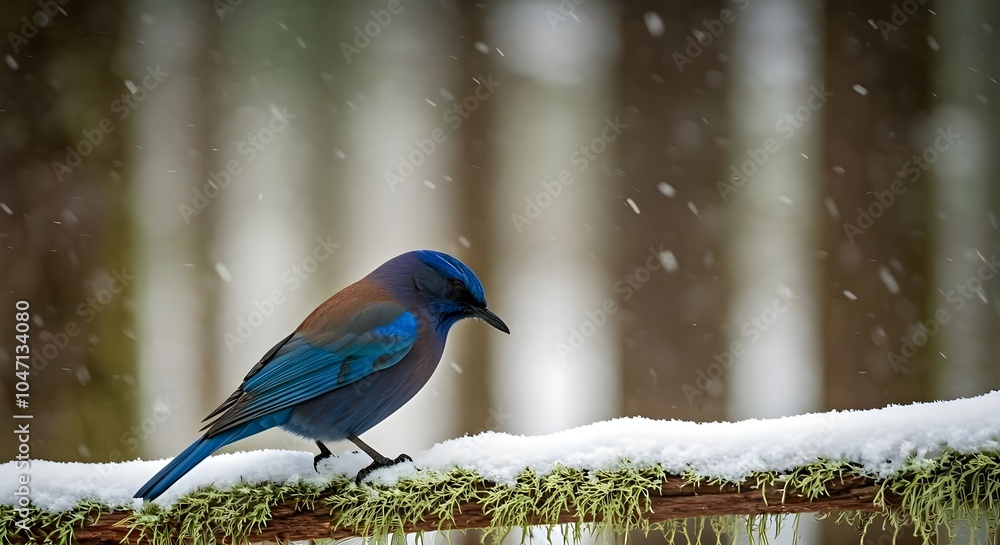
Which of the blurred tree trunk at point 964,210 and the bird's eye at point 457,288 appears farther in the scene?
the blurred tree trunk at point 964,210

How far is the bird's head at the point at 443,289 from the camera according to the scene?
257cm

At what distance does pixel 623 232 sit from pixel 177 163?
2591 millimetres

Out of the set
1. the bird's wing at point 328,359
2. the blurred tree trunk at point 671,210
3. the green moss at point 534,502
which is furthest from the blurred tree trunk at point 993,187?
the bird's wing at point 328,359

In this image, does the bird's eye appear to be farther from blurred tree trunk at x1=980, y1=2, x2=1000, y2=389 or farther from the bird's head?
blurred tree trunk at x1=980, y1=2, x2=1000, y2=389

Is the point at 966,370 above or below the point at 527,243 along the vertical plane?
below

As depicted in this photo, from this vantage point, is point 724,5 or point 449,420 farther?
point 724,5

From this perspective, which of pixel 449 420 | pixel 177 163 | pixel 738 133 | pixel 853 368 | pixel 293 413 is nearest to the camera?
pixel 293 413

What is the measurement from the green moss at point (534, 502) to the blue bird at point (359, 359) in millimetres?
148

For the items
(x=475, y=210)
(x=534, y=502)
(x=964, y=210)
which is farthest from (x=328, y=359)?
(x=964, y=210)

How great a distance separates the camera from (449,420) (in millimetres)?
3777

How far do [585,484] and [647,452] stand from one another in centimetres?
19

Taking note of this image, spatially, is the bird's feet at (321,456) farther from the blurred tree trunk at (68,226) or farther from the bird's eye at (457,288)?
the blurred tree trunk at (68,226)

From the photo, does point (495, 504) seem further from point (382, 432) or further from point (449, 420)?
point (382, 432)

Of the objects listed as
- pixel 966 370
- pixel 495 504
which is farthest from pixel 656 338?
pixel 495 504
